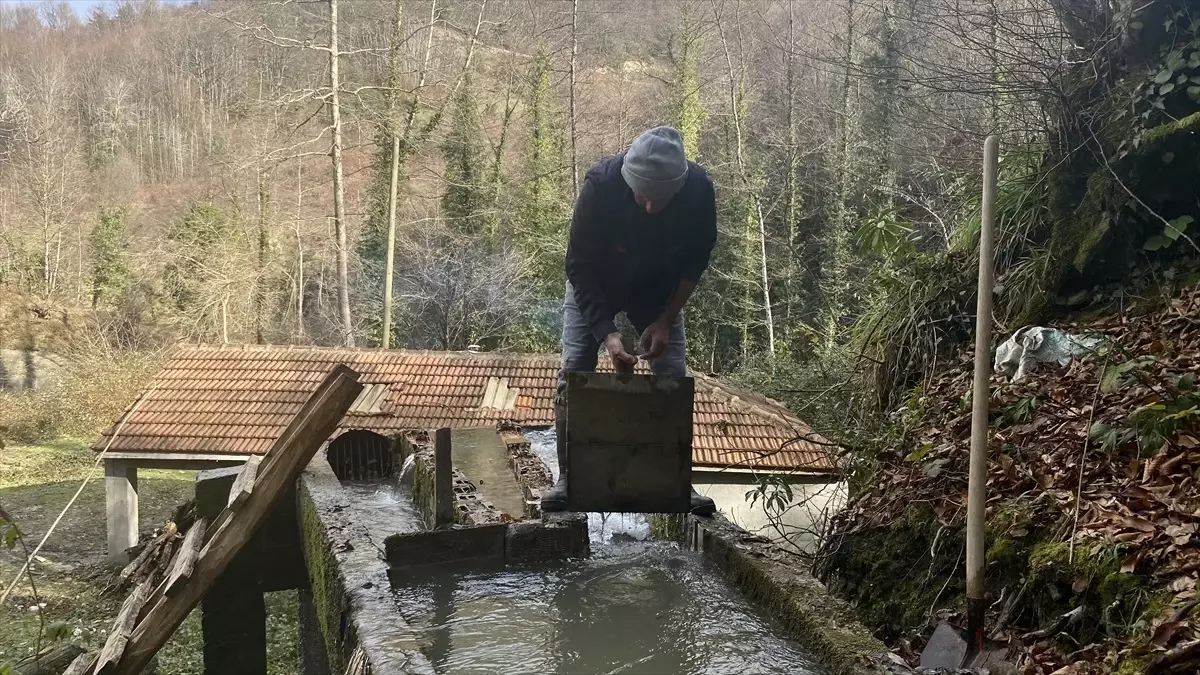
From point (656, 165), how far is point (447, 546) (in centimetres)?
175

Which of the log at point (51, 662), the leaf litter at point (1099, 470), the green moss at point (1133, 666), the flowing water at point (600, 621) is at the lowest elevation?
the log at point (51, 662)

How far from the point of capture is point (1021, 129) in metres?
5.15

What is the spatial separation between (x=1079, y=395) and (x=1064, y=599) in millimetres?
1270

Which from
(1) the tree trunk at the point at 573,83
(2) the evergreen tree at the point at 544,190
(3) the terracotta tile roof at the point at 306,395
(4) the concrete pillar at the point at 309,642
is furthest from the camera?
(1) the tree trunk at the point at 573,83

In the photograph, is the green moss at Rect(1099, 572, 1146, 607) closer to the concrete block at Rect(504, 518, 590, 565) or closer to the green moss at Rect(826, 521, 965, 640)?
the green moss at Rect(826, 521, 965, 640)

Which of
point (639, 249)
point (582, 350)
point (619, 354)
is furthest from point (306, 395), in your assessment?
point (619, 354)

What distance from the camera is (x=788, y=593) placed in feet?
8.89

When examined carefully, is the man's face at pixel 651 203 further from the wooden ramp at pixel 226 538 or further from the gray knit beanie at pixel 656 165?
the wooden ramp at pixel 226 538

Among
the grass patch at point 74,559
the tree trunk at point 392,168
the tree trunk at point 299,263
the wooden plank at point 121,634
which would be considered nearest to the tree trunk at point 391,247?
the tree trunk at point 392,168

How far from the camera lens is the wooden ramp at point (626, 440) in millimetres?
3373

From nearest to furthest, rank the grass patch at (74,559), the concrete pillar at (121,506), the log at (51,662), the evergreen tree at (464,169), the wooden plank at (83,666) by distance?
the wooden plank at (83,666), the log at (51,662), the grass patch at (74,559), the concrete pillar at (121,506), the evergreen tree at (464,169)

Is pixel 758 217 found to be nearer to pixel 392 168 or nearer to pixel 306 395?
pixel 392 168

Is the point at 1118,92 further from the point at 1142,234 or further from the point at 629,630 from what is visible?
the point at 629,630

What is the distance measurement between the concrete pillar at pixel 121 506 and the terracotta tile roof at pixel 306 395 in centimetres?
76
